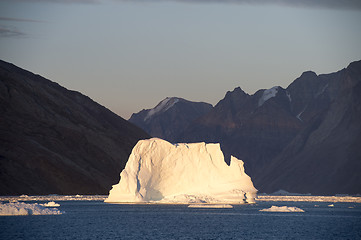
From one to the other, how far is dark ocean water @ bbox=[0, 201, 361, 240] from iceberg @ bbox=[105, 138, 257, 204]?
2.87m

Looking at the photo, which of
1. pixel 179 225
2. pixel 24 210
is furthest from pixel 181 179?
pixel 179 225

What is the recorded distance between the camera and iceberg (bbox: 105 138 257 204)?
120 m

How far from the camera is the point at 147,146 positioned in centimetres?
12394

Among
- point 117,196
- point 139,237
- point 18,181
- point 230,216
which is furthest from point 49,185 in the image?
point 139,237

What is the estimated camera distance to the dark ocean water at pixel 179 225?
8069 centimetres

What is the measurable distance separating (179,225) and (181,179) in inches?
1118

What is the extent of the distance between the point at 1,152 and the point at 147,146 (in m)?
85.5

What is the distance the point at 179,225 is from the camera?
92.6 m

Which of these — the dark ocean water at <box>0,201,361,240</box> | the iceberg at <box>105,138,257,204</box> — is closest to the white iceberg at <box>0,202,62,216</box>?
the dark ocean water at <box>0,201,361,240</box>

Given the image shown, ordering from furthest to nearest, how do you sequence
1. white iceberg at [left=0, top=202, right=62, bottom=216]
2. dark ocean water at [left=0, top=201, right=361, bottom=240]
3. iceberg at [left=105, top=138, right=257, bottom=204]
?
iceberg at [left=105, top=138, right=257, bottom=204] → white iceberg at [left=0, top=202, right=62, bottom=216] → dark ocean water at [left=0, top=201, right=361, bottom=240]

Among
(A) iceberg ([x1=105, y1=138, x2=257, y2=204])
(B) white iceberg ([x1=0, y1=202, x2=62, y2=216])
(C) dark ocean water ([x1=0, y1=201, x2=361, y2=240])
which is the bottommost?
(C) dark ocean water ([x1=0, y1=201, x2=361, y2=240])

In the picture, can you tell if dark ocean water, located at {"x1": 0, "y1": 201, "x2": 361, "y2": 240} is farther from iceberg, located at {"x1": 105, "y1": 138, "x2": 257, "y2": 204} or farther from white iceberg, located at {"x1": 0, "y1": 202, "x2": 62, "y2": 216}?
iceberg, located at {"x1": 105, "y1": 138, "x2": 257, "y2": 204}

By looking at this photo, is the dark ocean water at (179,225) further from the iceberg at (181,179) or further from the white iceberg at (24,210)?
the iceberg at (181,179)

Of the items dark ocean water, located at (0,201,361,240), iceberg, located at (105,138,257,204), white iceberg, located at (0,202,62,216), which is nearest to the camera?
dark ocean water, located at (0,201,361,240)
